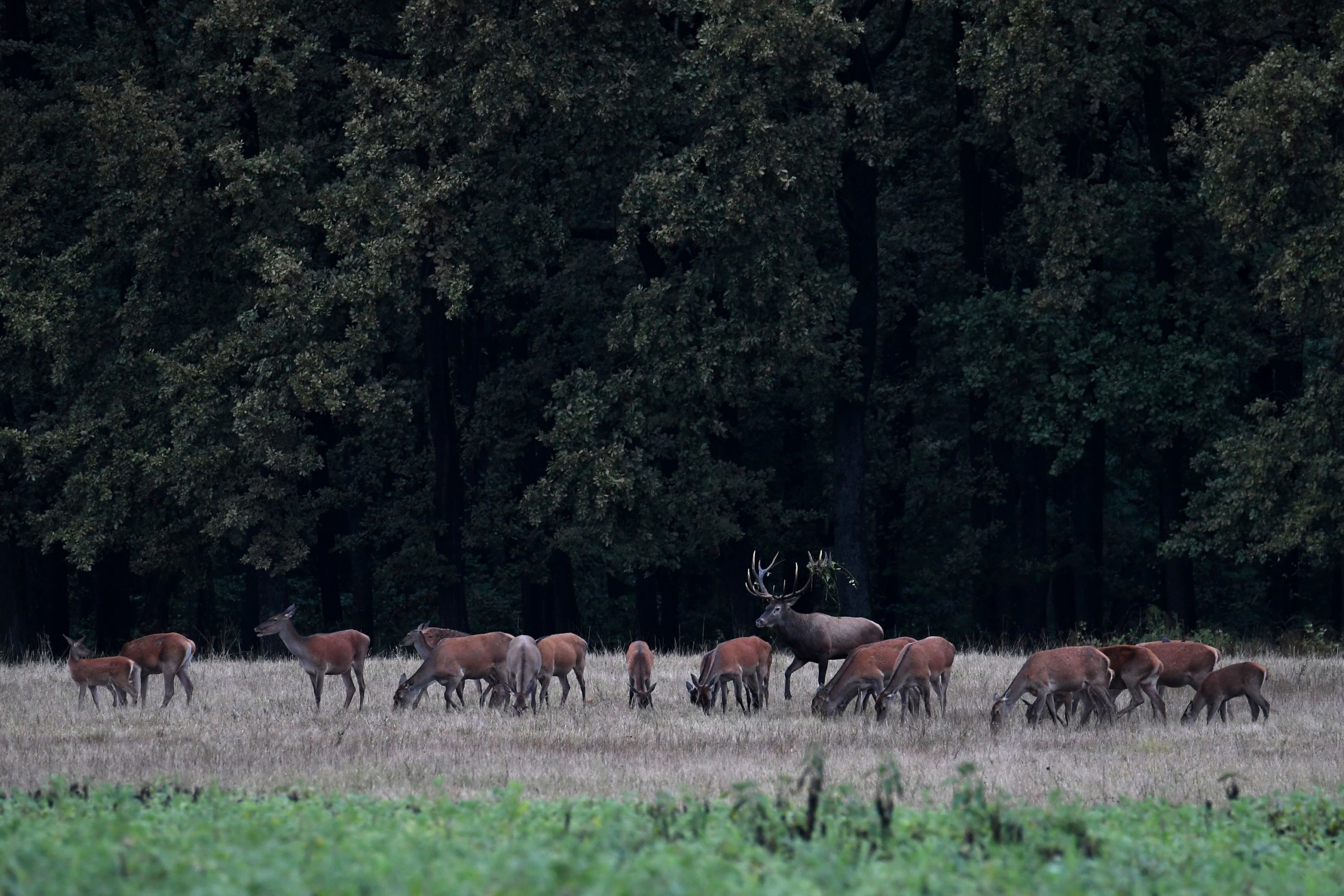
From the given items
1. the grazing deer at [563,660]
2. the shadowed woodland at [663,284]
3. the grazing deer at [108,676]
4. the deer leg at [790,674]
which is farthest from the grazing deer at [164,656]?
the shadowed woodland at [663,284]

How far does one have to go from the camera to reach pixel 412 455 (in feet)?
114

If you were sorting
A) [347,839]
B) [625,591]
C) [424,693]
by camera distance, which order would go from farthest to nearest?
[625,591] < [424,693] < [347,839]

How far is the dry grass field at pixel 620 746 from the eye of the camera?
1186 cm

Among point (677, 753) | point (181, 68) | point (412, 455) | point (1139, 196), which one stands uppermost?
point (181, 68)

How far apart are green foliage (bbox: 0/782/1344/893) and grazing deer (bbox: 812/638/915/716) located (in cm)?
671

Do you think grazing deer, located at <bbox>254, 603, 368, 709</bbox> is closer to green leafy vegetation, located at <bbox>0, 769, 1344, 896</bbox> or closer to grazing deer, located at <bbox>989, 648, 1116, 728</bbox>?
grazing deer, located at <bbox>989, 648, 1116, 728</bbox>

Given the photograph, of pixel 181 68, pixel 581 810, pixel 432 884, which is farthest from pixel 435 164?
pixel 432 884

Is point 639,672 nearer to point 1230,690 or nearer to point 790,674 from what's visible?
point 790,674

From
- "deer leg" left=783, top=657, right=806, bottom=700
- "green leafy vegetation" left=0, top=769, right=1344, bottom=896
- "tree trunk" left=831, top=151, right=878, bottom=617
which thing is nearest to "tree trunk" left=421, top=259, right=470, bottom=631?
"tree trunk" left=831, top=151, right=878, bottom=617

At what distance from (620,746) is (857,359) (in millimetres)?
16583

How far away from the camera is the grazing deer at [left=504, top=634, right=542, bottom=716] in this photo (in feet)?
57.6

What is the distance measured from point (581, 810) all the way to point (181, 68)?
23465 mm

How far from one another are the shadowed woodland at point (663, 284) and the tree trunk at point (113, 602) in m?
0.10

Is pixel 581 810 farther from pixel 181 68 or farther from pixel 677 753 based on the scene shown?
pixel 181 68
